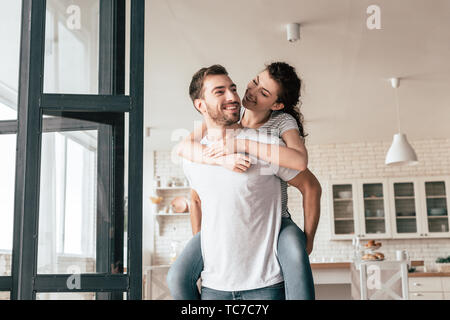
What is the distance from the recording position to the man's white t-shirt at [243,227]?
1.27 meters

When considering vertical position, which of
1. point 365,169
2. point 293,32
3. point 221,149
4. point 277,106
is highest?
point 293,32

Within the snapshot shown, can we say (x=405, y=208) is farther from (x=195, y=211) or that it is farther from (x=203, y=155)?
(x=203, y=155)

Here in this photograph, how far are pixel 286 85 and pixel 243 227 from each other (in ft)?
1.34

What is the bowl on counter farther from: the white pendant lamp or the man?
the man

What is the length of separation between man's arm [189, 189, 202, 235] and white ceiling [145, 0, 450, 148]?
488 millimetres

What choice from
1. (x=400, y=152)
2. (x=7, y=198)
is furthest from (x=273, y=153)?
(x=400, y=152)

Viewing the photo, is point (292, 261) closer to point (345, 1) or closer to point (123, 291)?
point (123, 291)

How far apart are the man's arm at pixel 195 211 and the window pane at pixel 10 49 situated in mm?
628

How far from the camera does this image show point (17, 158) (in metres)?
1.48

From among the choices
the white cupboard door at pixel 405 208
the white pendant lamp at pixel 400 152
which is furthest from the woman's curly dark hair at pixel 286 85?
the white cupboard door at pixel 405 208

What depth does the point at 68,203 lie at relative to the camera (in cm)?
145

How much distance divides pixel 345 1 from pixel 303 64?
719mm

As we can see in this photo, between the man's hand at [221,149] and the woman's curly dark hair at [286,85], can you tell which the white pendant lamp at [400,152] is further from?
the man's hand at [221,149]
